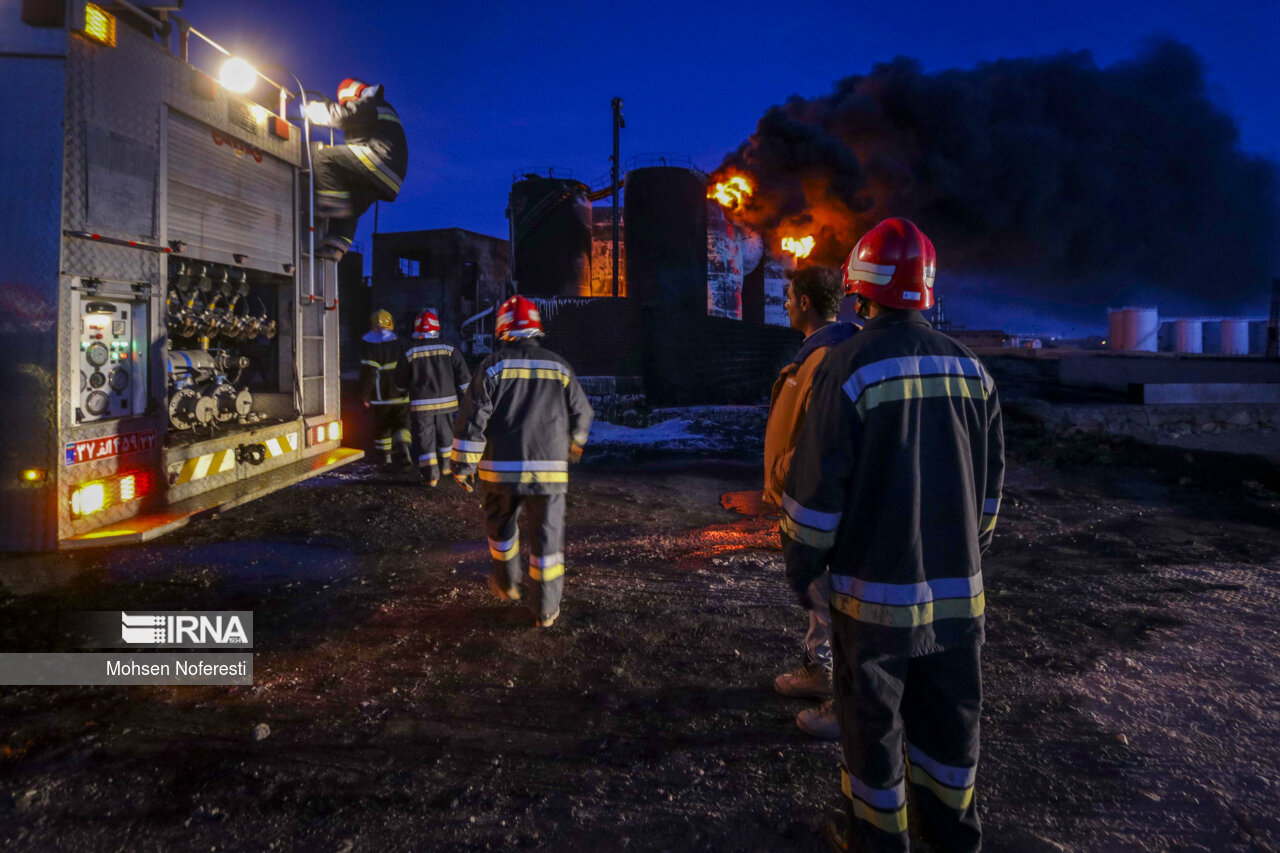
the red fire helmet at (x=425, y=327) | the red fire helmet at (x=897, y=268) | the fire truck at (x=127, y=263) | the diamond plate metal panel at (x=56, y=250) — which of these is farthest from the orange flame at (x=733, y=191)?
the red fire helmet at (x=897, y=268)

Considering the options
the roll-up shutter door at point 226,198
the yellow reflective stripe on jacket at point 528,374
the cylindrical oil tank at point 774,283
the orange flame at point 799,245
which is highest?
the cylindrical oil tank at point 774,283

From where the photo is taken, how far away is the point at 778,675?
3.12 metres

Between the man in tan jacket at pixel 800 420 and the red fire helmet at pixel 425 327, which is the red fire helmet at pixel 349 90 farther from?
the man in tan jacket at pixel 800 420

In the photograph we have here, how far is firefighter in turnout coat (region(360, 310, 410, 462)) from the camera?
7.58 meters

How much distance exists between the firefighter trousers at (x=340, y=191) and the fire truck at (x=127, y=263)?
205 millimetres

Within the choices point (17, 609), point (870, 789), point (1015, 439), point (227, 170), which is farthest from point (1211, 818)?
point (1015, 439)

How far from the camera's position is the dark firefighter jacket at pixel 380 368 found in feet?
24.8

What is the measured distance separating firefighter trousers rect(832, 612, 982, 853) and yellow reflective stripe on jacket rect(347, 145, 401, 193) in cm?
511

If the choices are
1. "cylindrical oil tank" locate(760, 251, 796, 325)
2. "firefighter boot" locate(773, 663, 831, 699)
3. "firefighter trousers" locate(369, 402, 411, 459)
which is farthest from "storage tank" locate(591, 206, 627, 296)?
"firefighter boot" locate(773, 663, 831, 699)

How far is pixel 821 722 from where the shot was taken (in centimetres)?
263

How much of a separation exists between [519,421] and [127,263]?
7.27 feet

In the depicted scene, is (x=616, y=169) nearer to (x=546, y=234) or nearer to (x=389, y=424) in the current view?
(x=546, y=234)

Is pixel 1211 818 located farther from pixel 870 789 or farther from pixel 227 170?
pixel 227 170

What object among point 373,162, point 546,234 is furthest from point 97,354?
point 546,234
